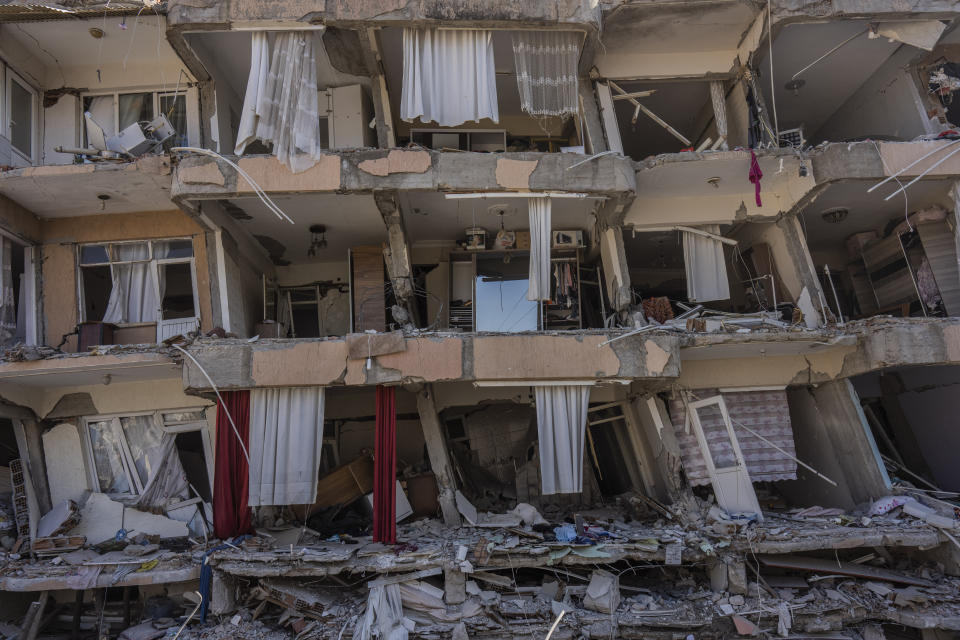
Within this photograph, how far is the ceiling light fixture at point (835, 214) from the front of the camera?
43.3 feet

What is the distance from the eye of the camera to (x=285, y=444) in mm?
10672

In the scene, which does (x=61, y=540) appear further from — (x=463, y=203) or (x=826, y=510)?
(x=826, y=510)

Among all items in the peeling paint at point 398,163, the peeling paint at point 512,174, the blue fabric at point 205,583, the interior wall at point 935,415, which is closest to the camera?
the blue fabric at point 205,583

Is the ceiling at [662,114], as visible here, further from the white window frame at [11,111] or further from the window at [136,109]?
the white window frame at [11,111]

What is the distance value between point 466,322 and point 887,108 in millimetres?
10588

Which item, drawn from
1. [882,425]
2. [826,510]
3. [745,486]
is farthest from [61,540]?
[882,425]

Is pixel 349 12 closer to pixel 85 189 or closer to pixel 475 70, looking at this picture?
pixel 475 70

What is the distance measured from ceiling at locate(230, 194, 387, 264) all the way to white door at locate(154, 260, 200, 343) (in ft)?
5.84

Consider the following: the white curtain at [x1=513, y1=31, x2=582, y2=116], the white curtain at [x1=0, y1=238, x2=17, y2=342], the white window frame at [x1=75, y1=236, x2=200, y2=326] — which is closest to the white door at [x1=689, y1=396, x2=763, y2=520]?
the white curtain at [x1=513, y1=31, x2=582, y2=116]

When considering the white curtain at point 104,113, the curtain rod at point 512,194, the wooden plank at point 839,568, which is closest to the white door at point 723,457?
the wooden plank at point 839,568

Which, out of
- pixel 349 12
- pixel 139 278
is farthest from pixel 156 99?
pixel 349 12

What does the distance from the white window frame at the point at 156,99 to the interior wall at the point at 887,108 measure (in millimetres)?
14738

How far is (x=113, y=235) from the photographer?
12.5m

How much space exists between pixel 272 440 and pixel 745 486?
29.1 ft
